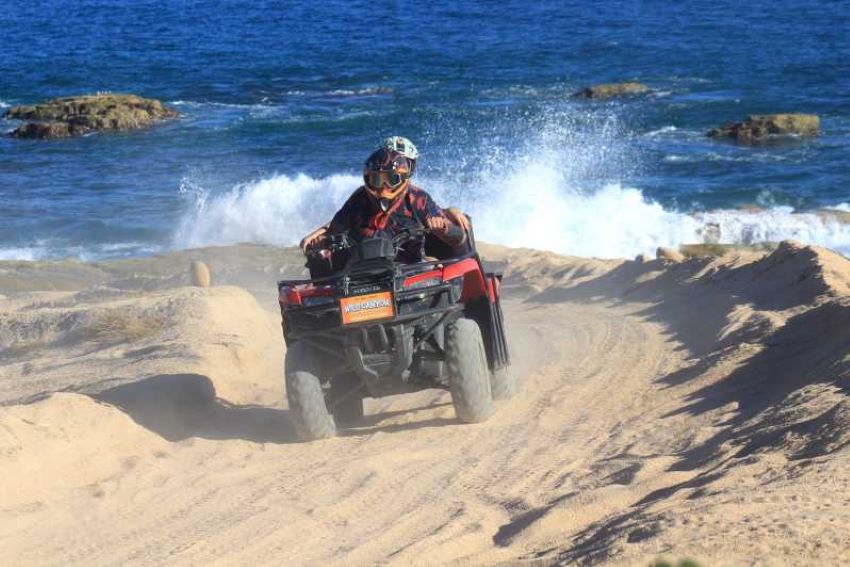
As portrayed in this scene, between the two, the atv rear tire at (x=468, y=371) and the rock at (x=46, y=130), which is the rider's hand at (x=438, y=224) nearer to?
the atv rear tire at (x=468, y=371)

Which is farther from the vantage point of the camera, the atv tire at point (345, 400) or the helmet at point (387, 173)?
the atv tire at point (345, 400)

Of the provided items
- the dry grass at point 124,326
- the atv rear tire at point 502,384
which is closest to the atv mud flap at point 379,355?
the atv rear tire at point 502,384

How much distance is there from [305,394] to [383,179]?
151 centimetres

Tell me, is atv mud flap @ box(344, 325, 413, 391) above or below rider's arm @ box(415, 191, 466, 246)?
below

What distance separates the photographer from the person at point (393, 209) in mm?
8484

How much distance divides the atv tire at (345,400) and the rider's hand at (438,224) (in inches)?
45.5

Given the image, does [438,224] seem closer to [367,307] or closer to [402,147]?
[402,147]

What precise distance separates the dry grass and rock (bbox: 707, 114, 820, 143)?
2224cm

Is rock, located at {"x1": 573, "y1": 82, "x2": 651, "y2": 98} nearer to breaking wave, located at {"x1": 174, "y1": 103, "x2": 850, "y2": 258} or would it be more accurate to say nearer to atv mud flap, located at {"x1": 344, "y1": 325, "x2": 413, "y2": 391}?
breaking wave, located at {"x1": 174, "y1": 103, "x2": 850, "y2": 258}

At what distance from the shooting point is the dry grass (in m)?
12.6

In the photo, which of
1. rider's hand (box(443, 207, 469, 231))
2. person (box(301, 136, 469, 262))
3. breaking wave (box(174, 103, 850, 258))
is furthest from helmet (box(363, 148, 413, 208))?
breaking wave (box(174, 103, 850, 258))

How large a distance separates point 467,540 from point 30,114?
115 ft

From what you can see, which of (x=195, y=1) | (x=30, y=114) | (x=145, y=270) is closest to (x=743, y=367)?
(x=145, y=270)

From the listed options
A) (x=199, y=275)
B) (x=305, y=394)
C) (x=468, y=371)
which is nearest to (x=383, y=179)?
(x=468, y=371)
